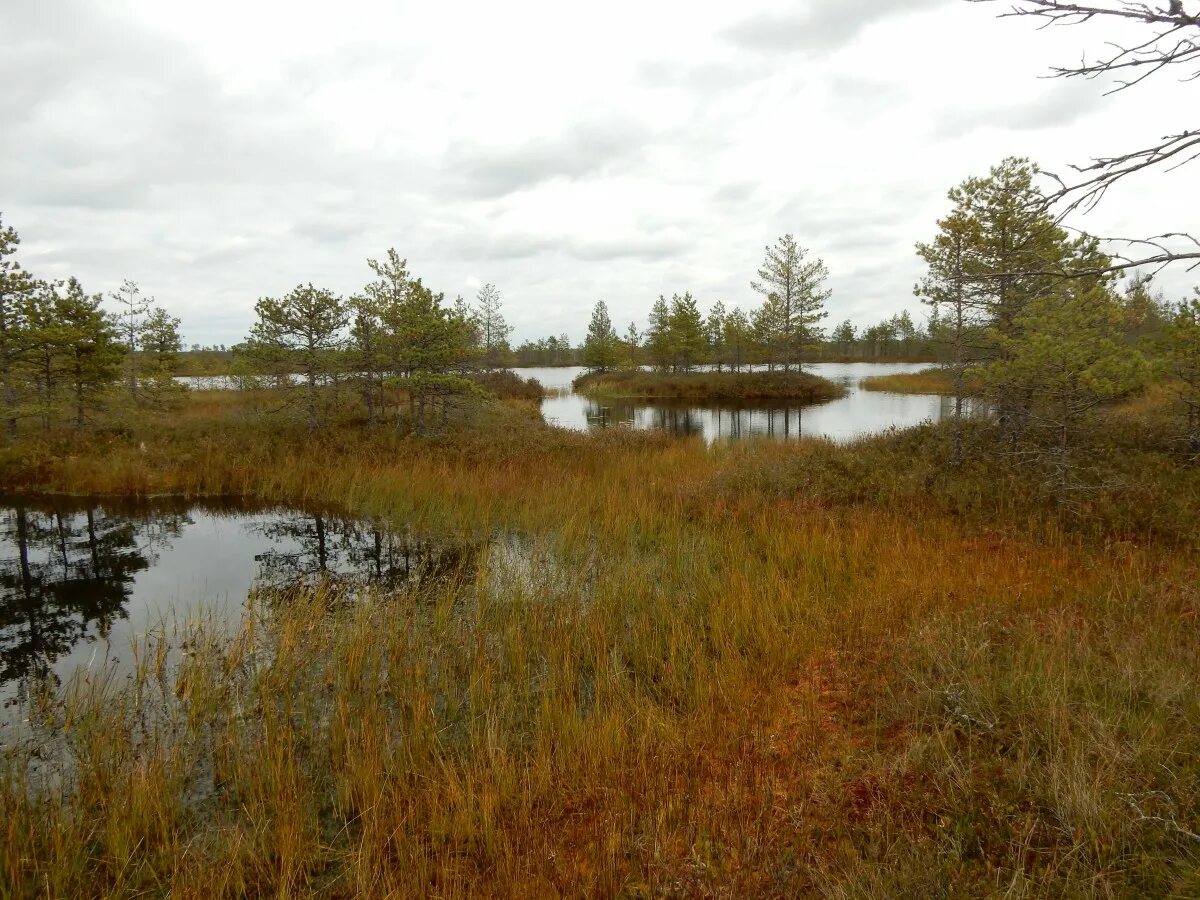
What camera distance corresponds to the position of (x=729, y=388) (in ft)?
156

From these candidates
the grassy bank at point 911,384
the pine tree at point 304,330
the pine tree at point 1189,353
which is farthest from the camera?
the grassy bank at point 911,384

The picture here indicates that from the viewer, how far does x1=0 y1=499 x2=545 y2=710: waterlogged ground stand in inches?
283

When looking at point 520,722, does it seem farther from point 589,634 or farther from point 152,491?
point 152,491

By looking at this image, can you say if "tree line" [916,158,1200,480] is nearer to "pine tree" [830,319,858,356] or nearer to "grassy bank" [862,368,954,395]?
"grassy bank" [862,368,954,395]

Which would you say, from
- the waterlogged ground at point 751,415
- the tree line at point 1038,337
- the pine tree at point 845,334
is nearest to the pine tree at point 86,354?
the waterlogged ground at point 751,415

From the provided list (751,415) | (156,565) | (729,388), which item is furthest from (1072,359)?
(729,388)

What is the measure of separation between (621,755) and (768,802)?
3.55 feet

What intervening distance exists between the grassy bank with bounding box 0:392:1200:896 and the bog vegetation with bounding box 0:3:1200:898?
30 millimetres

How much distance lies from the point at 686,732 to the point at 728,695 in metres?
0.74

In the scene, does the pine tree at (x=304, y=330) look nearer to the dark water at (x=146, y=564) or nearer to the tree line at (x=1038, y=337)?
the dark water at (x=146, y=564)

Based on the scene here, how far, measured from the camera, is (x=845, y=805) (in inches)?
136

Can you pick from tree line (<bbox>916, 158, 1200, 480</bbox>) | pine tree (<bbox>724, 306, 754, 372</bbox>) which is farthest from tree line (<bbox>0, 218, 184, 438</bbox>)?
pine tree (<bbox>724, 306, 754, 372</bbox>)

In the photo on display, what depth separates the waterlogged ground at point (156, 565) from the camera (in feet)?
23.6

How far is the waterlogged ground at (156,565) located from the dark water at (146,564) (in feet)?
0.08
